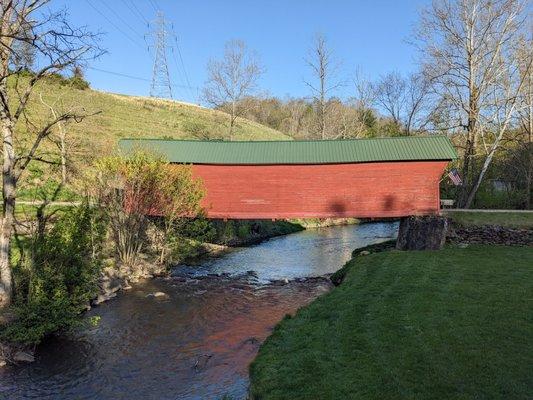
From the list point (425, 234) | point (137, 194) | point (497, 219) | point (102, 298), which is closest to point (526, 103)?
point (497, 219)

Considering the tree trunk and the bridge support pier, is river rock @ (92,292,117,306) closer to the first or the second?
the tree trunk

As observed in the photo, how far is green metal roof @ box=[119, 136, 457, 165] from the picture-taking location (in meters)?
20.5

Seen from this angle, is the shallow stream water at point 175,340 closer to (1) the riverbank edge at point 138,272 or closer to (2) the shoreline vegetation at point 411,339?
(1) the riverbank edge at point 138,272

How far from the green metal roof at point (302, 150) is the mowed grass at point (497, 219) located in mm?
2751

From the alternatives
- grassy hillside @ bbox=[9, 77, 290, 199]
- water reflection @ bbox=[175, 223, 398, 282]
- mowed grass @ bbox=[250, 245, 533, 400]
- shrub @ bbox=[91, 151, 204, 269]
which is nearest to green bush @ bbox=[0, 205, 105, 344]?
shrub @ bbox=[91, 151, 204, 269]

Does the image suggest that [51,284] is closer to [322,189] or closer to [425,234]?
[322,189]

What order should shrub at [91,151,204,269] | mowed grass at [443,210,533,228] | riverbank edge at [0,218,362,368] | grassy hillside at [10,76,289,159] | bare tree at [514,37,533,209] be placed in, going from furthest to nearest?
grassy hillside at [10,76,289,159]
bare tree at [514,37,533,209]
mowed grass at [443,210,533,228]
shrub at [91,151,204,269]
riverbank edge at [0,218,362,368]


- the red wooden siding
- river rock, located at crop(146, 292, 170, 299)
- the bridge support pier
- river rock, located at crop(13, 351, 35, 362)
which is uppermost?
the red wooden siding

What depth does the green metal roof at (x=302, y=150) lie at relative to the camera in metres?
20.5

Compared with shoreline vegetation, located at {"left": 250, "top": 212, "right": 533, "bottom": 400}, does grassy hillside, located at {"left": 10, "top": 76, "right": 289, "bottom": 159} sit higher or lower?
higher

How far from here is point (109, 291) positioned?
15789mm

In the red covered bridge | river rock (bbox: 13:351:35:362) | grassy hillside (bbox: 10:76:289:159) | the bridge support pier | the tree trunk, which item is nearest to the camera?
river rock (bbox: 13:351:35:362)

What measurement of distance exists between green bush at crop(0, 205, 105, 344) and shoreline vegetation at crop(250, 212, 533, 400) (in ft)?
18.4

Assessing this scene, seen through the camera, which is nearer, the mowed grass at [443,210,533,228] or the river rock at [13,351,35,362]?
the river rock at [13,351,35,362]
